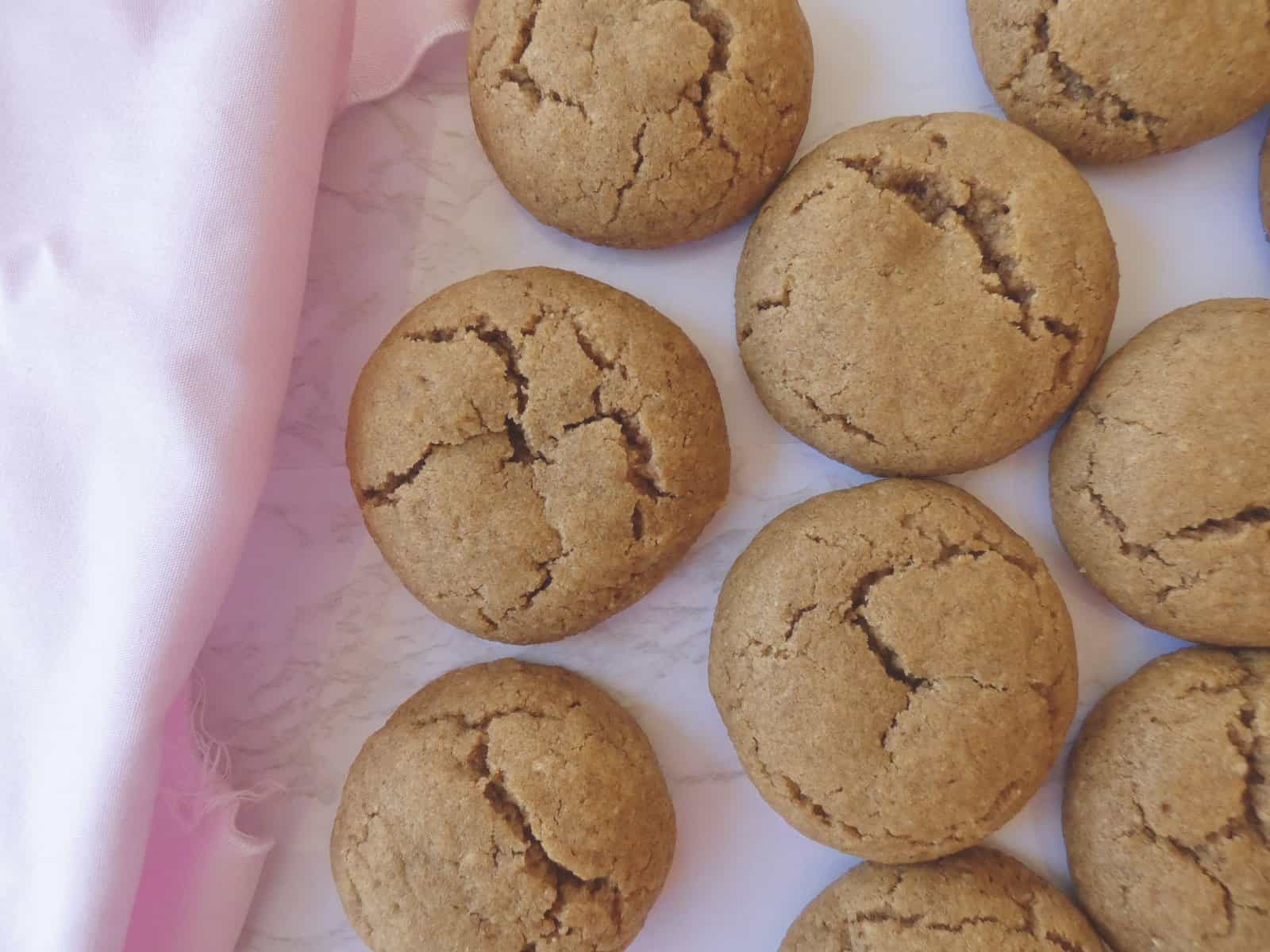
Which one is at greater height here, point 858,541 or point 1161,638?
point 858,541

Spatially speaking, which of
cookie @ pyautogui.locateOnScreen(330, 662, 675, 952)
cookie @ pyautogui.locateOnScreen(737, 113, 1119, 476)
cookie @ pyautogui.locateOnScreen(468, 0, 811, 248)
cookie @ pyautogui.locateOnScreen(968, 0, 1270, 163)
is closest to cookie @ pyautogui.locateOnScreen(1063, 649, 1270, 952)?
cookie @ pyautogui.locateOnScreen(737, 113, 1119, 476)

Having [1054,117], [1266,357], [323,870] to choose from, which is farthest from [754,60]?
[323,870]

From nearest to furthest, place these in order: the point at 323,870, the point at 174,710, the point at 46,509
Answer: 1. the point at 46,509
2. the point at 174,710
3. the point at 323,870

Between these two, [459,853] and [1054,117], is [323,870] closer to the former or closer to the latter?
[459,853]

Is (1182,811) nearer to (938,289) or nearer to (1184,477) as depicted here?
(1184,477)

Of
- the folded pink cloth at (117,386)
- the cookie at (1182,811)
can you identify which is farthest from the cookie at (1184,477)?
the folded pink cloth at (117,386)

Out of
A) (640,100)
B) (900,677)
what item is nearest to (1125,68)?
(640,100)

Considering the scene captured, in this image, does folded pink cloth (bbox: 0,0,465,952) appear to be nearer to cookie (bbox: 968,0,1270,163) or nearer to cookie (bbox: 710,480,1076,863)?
cookie (bbox: 710,480,1076,863)
